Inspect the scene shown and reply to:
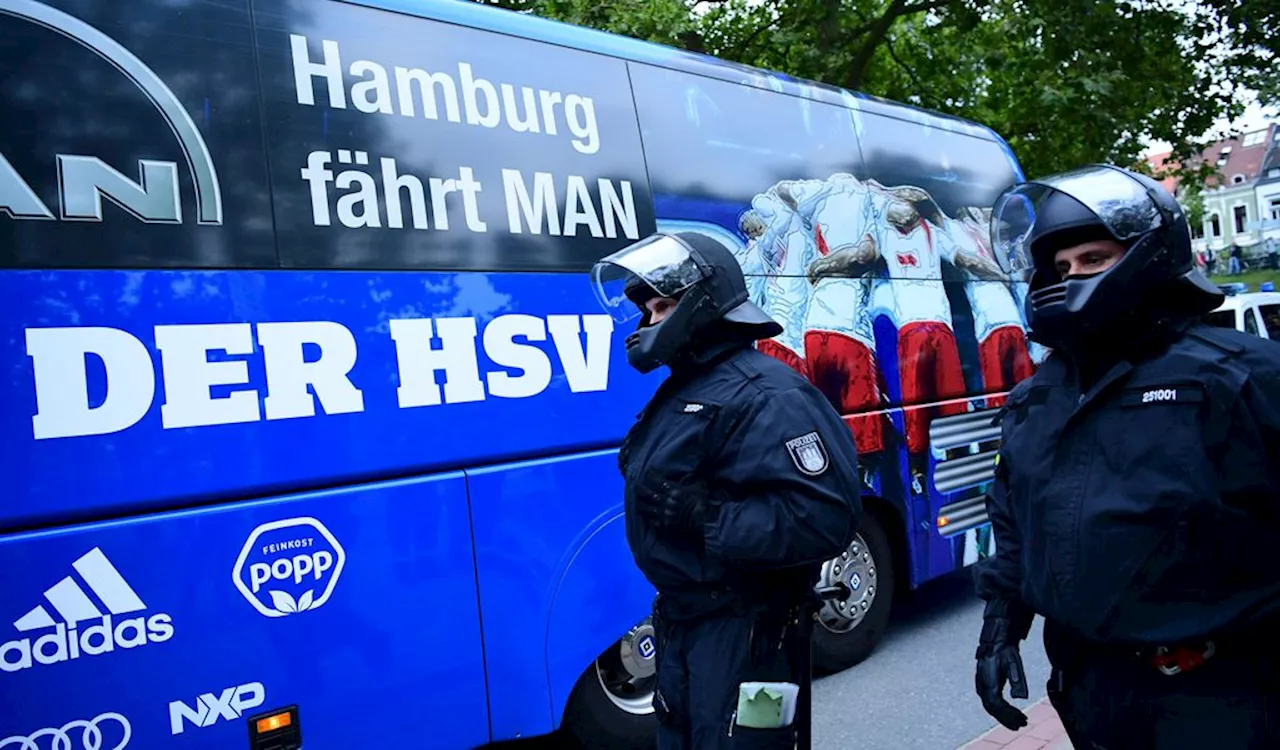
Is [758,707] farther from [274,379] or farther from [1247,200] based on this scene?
[1247,200]

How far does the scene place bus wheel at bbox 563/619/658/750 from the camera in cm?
379

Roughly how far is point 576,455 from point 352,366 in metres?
0.95

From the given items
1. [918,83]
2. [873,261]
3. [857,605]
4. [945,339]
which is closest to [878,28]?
[918,83]

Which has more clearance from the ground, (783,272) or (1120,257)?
(783,272)

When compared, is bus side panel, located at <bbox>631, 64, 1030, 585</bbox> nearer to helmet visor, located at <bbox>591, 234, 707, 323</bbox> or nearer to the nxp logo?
helmet visor, located at <bbox>591, 234, 707, 323</bbox>

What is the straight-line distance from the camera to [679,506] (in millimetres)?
2391

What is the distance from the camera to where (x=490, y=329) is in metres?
3.44

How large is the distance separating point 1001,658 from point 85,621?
2369 mm

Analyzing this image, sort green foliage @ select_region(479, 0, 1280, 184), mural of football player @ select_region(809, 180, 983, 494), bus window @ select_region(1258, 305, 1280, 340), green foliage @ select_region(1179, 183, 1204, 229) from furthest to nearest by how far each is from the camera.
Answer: green foliage @ select_region(1179, 183, 1204, 229)
bus window @ select_region(1258, 305, 1280, 340)
green foliage @ select_region(479, 0, 1280, 184)
mural of football player @ select_region(809, 180, 983, 494)

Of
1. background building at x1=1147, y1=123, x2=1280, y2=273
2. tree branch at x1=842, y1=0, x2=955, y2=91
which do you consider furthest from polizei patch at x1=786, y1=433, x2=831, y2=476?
background building at x1=1147, y1=123, x2=1280, y2=273

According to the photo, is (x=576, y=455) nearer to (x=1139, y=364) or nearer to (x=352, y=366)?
(x=352, y=366)

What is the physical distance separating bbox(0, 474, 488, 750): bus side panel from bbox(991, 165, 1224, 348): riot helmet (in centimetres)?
201

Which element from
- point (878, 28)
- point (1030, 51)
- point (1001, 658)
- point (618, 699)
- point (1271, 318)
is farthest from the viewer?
point (1271, 318)

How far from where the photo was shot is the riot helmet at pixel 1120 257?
6.77ft
